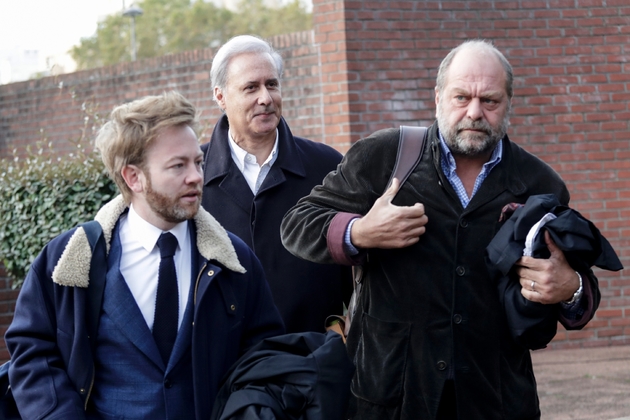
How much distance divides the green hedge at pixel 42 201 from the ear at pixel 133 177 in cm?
417

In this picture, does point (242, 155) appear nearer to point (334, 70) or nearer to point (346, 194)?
point (346, 194)

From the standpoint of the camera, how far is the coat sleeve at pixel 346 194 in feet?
11.0

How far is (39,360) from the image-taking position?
2689mm

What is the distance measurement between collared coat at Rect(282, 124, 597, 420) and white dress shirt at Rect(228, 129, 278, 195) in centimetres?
75

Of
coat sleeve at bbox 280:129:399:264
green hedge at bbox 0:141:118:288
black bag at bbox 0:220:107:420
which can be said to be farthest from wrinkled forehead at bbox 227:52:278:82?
green hedge at bbox 0:141:118:288

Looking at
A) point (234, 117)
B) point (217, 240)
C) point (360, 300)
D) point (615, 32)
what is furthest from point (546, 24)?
point (217, 240)

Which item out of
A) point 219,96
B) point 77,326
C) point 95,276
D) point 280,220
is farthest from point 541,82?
point 77,326

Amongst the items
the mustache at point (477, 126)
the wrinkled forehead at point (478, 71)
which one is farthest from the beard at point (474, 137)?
the wrinkled forehead at point (478, 71)

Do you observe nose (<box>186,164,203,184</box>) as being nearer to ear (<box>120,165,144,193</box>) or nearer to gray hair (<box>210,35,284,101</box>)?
ear (<box>120,165,144,193</box>)

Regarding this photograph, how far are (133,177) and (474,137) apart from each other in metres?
1.27

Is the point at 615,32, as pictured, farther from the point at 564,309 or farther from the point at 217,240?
the point at 217,240

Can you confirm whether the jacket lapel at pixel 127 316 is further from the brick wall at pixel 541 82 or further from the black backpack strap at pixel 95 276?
the brick wall at pixel 541 82

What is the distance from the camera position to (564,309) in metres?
3.14

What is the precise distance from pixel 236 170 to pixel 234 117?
0.87ft
